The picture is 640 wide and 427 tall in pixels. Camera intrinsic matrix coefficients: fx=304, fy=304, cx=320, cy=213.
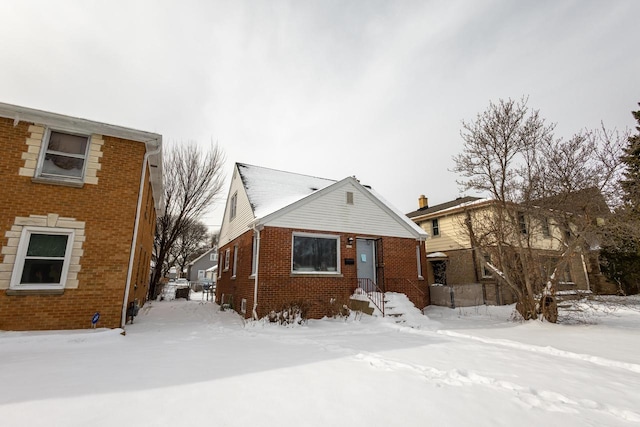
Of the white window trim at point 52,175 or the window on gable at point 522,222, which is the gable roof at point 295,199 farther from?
the white window trim at point 52,175

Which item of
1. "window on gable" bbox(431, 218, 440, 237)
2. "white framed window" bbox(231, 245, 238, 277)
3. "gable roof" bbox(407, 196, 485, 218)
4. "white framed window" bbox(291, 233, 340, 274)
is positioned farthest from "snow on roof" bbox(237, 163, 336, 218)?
"gable roof" bbox(407, 196, 485, 218)

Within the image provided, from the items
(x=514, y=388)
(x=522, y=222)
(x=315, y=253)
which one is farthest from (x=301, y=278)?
(x=522, y=222)

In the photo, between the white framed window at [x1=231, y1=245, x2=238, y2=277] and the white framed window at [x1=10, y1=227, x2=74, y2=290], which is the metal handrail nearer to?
the white framed window at [x1=231, y1=245, x2=238, y2=277]

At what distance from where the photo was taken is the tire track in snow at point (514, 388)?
348 centimetres

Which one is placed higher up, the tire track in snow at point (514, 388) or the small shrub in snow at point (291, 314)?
the small shrub in snow at point (291, 314)

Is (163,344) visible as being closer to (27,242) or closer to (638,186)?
(27,242)

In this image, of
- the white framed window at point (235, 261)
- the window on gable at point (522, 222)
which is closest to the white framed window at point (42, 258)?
the white framed window at point (235, 261)

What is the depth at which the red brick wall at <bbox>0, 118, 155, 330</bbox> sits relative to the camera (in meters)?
7.21

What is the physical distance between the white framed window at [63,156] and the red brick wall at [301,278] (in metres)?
5.78

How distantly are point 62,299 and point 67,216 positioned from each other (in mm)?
2071

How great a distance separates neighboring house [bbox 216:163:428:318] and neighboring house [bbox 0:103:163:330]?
4.36 meters

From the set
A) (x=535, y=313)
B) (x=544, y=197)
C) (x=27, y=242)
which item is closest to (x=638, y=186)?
(x=544, y=197)

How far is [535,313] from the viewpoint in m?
10.5

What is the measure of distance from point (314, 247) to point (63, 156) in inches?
331
